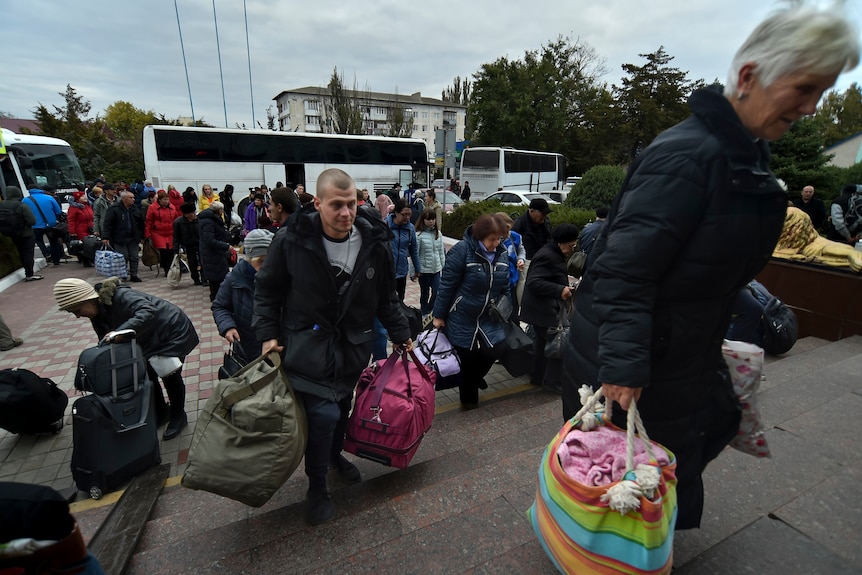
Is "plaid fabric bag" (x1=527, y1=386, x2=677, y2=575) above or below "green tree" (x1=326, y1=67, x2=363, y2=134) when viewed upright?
below

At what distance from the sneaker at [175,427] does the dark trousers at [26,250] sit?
8345 millimetres

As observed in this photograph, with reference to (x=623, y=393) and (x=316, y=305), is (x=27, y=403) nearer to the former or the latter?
(x=316, y=305)

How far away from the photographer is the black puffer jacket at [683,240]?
1341 mm

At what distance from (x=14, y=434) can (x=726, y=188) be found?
5.33m

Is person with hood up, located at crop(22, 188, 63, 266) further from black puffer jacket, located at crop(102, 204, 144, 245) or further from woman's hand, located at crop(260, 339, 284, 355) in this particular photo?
woman's hand, located at crop(260, 339, 284, 355)

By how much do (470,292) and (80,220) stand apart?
11839 mm

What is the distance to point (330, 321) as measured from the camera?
2373 millimetres

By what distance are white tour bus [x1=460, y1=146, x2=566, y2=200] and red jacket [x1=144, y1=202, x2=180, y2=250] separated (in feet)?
60.3

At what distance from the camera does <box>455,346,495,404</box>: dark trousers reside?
12.5 ft

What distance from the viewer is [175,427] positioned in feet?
12.6

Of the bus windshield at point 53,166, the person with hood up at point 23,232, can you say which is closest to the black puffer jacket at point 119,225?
the person with hood up at point 23,232

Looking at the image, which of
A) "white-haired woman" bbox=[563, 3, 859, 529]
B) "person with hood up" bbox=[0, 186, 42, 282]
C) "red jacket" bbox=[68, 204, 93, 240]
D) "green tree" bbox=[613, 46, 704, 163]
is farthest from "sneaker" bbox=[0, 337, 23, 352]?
"green tree" bbox=[613, 46, 704, 163]

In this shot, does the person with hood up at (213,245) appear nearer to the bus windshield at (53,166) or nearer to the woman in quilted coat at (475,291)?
the woman in quilted coat at (475,291)

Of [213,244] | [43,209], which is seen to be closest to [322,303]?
[213,244]
